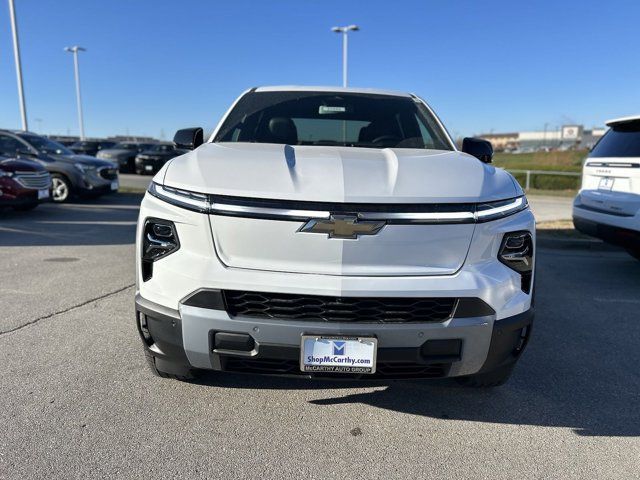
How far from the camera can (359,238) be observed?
7.14 feet

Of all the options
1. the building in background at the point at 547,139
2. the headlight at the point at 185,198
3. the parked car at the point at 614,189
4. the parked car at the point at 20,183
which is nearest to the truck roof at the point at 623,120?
the parked car at the point at 614,189

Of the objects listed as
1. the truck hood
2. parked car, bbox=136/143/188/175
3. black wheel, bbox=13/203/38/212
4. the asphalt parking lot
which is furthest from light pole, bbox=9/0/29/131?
the truck hood

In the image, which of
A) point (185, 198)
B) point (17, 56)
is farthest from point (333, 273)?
point (17, 56)

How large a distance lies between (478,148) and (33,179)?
8745mm

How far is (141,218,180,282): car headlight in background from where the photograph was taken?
2.27m

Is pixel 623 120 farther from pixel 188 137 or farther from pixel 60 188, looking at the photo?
pixel 60 188

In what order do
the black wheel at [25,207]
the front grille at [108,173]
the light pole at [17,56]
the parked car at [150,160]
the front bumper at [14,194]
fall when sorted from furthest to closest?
1. the parked car at [150,160]
2. the light pole at [17,56]
3. the front grille at [108,173]
4. the black wheel at [25,207]
5. the front bumper at [14,194]

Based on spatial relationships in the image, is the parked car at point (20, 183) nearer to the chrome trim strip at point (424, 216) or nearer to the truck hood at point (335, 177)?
the truck hood at point (335, 177)

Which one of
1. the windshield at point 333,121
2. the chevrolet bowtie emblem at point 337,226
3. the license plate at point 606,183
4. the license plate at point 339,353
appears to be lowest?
the license plate at point 339,353

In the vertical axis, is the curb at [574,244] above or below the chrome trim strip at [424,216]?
below

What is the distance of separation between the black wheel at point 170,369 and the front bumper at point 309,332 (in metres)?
0.31

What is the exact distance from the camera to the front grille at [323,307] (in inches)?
85.3

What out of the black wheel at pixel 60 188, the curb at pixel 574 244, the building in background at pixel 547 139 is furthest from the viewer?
the building in background at pixel 547 139

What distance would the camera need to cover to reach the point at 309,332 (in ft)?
7.02
